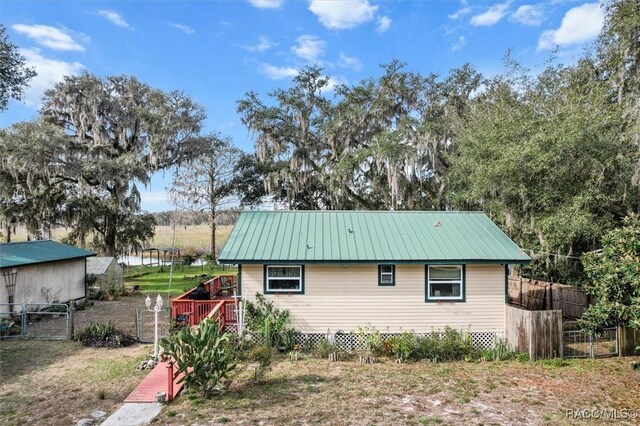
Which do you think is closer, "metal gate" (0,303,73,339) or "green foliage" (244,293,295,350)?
"green foliage" (244,293,295,350)

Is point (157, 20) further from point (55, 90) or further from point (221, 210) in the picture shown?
point (221, 210)

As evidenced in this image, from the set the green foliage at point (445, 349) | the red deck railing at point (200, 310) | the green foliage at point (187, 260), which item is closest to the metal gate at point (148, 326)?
the red deck railing at point (200, 310)

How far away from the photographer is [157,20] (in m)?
14.0

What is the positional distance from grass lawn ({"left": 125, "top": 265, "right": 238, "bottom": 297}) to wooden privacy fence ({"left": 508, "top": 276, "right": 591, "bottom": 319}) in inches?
640

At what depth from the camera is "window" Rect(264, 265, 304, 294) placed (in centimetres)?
1213

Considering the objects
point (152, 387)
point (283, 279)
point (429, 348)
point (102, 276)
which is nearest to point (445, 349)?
point (429, 348)

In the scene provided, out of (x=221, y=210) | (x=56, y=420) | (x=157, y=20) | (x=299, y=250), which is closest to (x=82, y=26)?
(x=157, y=20)

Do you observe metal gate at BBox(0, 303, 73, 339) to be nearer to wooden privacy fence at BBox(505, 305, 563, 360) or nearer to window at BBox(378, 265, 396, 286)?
window at BBox(378, 265, 396, 286)

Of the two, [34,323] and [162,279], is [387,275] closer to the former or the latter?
[34,323]

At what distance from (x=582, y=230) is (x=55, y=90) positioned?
1174 inches

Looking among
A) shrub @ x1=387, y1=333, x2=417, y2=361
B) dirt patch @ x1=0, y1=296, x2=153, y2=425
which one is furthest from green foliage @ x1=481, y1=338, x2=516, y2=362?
dirt patch @ x1=0, y1=296, x2=153, y2=425

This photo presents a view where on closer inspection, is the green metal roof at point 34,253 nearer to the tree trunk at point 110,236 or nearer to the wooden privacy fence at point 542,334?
the tree trunk at point 110,236

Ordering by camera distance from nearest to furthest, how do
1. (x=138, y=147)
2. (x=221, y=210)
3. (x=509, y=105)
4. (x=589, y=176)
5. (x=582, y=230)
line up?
1. (x=582, y=230)
2. (x=589, y=176)
3. (x=509, y=105)
4. (x=138, y=147)
5. (x=221, y=210)

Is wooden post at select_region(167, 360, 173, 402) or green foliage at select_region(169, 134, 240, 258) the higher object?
green foliage at select_region(169, 134, 240, 258)
